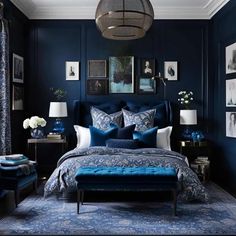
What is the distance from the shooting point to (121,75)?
7523 millimetres

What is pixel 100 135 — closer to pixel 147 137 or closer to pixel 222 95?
pixel 147 137

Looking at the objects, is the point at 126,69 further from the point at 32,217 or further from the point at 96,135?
the point at 32,217

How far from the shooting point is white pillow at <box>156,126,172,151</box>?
6.70 metres

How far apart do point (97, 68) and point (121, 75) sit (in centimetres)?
50

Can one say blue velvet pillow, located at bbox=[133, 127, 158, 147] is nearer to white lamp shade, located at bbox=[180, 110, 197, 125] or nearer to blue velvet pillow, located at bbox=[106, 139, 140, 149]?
blue velvet pillow, located at bbox=[106, 139, 140, 149]

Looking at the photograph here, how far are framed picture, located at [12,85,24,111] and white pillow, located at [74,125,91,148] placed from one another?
3.73 ft

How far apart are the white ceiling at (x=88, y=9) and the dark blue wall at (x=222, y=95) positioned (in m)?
0.31

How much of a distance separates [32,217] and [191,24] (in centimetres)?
493

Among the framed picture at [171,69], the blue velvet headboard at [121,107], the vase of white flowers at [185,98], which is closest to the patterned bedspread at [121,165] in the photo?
the blue velvet headboard at [121,107]

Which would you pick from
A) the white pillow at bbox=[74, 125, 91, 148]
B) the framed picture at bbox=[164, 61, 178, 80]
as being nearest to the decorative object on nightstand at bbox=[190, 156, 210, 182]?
the framed picture at bbox=[164, 61, 178, 80]

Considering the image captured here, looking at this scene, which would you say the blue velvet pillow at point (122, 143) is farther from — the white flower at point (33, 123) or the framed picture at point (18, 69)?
the framed picture at point (18, 69)

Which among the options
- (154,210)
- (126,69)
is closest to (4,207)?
(154,210)

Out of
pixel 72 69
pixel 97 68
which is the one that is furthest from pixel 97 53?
pixel 72 69

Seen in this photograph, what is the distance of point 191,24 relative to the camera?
7.52 metres
